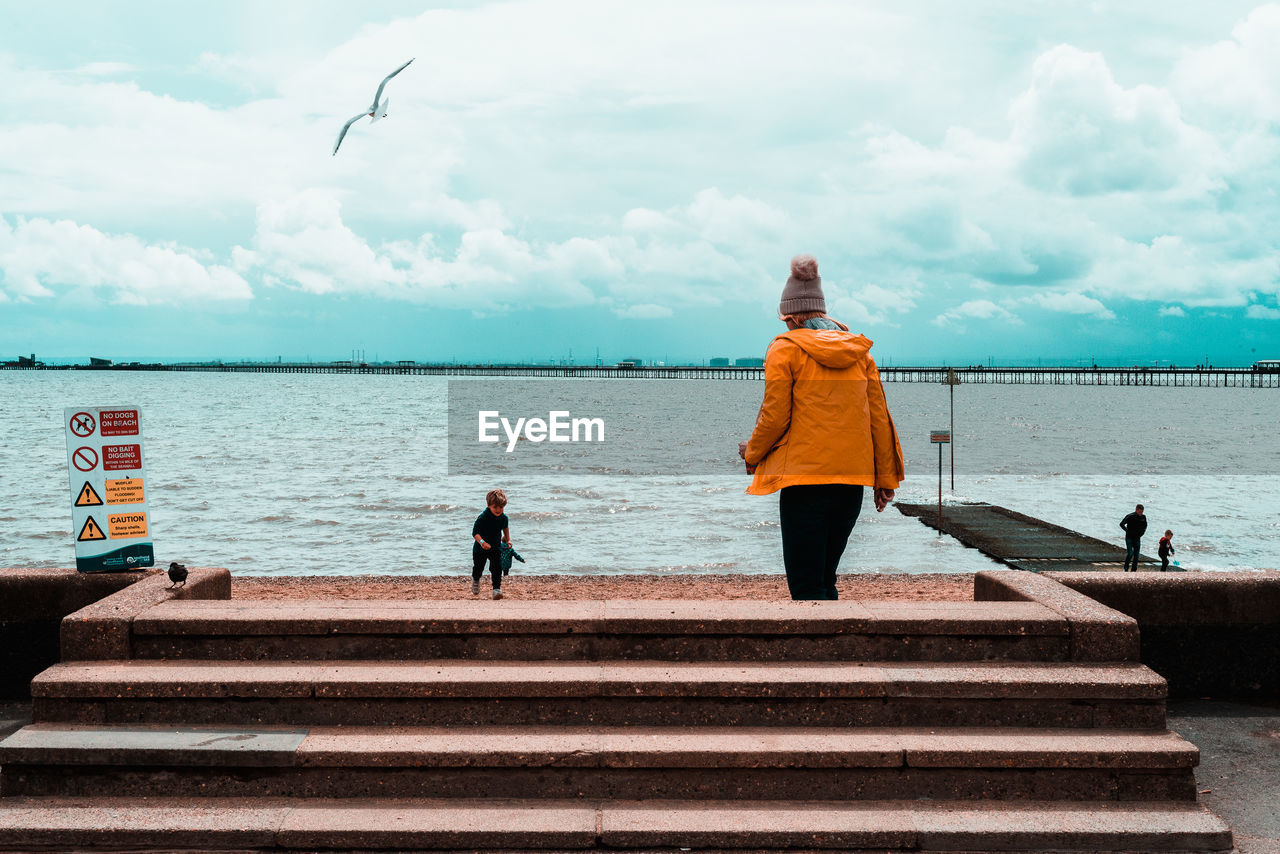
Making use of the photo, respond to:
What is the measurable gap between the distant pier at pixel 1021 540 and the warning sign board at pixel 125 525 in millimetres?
16375

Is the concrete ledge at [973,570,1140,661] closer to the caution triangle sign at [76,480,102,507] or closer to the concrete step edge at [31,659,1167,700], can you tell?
the concrete step edge at [31,659,1167,700]

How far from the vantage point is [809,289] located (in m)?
5.73

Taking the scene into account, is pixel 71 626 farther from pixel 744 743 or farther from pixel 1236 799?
pixel 1236 799

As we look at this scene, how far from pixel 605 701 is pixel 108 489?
349 centimetres

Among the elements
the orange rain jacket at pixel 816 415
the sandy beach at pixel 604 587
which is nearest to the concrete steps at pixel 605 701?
the orange rain jacket at pixel 816 415

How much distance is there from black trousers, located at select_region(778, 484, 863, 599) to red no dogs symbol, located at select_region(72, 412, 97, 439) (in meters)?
4.05

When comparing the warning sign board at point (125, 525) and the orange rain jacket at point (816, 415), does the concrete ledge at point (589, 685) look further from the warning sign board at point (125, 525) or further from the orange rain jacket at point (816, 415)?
the warning sign board at point (125, 525)

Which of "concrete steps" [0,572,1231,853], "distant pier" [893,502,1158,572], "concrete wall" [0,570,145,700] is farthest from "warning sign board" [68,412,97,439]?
"distant pier" [893,502,1158,572]

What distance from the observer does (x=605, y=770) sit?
14.9ft

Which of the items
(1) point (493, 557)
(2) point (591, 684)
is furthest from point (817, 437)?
(1) point (493, 557)

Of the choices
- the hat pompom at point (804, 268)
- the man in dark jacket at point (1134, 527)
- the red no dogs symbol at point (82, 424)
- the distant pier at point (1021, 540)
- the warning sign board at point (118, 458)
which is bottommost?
the distant pier at point (1021, 540)

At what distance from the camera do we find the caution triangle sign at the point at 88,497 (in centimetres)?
630

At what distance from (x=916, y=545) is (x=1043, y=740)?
2181 cm

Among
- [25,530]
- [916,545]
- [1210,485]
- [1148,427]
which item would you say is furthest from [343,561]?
[1148,427]
